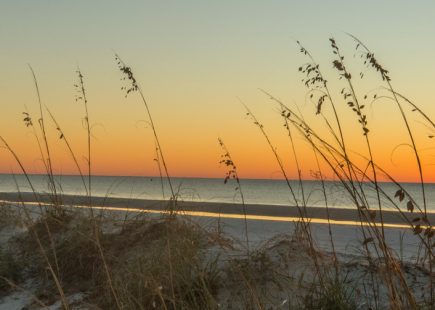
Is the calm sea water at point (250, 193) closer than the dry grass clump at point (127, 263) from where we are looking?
No

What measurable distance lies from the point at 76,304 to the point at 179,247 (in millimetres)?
1066

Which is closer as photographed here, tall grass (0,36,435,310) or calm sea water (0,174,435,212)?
tall grass (0,36,435,310)

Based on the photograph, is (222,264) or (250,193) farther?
(250,193)

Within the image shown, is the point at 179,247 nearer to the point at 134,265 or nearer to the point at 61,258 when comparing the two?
the point at 134,265

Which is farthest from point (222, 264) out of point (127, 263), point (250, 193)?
point (250, 193)

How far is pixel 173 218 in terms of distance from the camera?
16.3ft

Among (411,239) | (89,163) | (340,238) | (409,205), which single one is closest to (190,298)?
(89,163)

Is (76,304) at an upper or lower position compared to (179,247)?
lower

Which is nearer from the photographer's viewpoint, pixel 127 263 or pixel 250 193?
pixel 127 263

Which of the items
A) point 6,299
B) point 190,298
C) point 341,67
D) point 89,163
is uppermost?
point 341,67

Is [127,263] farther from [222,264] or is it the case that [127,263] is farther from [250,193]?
[250,193]

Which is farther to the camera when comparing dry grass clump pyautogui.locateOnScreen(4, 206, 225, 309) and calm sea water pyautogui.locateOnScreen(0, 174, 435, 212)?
calm sea water pyautogui.locateOnScreen(0, 174, 435, 212)

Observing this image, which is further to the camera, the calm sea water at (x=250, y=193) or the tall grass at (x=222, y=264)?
the calm sea water at (x=250, y=193)

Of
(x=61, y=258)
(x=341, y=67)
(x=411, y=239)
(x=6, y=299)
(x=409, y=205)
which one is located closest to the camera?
(x=409, y=205)
